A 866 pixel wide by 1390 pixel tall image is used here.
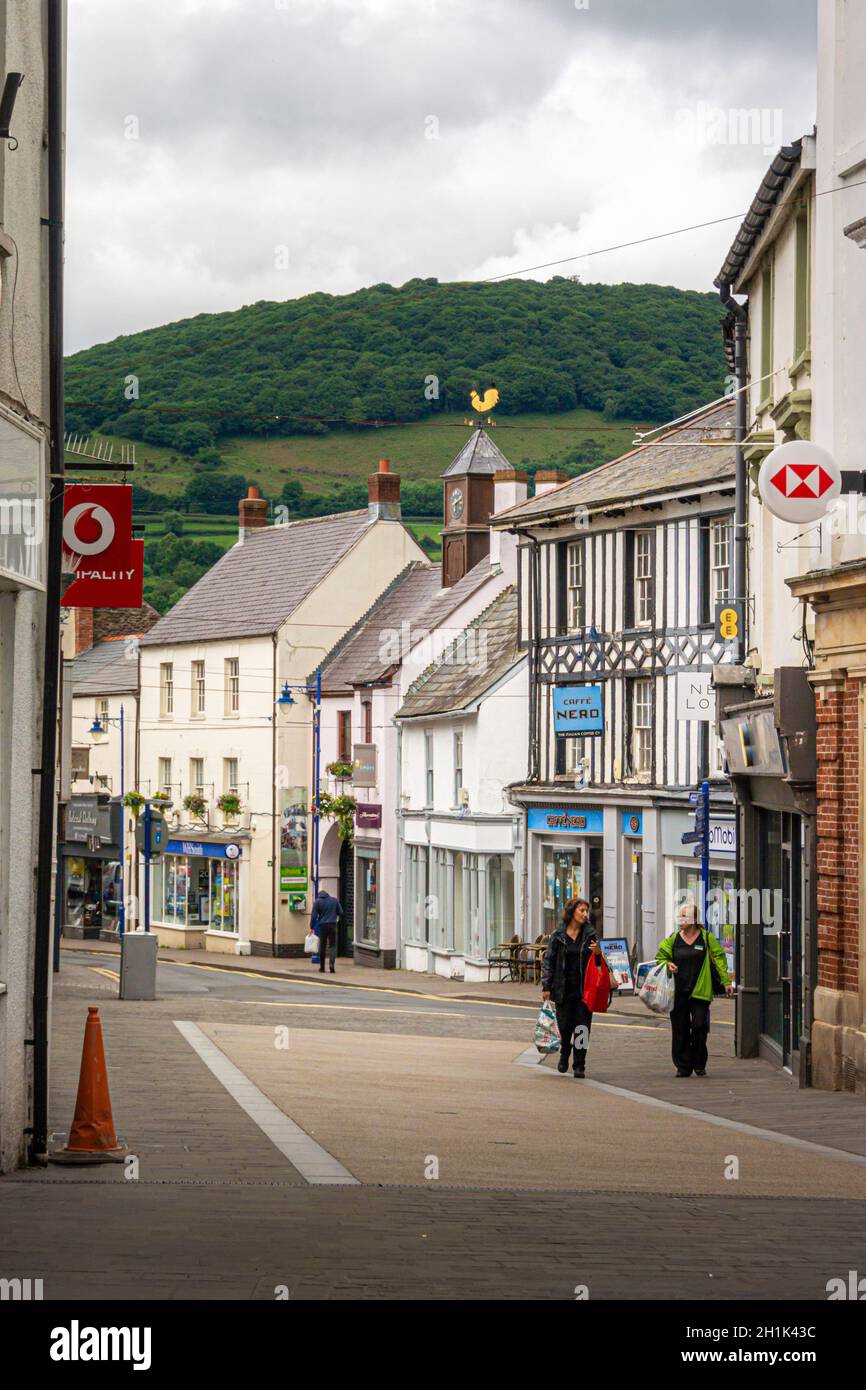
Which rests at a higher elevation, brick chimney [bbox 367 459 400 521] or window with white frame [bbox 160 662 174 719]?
brick chimney [bbox 367 459 400 521]

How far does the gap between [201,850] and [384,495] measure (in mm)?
11852

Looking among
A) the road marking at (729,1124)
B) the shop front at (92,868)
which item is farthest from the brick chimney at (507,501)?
the road marking at (729,1124)

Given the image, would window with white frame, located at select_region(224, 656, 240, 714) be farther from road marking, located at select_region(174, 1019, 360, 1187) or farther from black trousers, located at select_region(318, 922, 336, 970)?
road marking, located at select_region(174, 1019, 360, 1187)

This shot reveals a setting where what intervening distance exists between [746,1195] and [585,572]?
2870cm

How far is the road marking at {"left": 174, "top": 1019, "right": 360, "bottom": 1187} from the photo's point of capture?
10.2 metres

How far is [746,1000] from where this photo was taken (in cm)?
2058

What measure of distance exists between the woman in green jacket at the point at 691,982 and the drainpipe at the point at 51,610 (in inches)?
327

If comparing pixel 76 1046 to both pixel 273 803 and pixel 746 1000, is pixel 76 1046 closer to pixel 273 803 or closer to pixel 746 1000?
pixel 746 1000

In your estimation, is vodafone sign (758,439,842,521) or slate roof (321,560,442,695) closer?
vodafone sign (758,439,842,521)

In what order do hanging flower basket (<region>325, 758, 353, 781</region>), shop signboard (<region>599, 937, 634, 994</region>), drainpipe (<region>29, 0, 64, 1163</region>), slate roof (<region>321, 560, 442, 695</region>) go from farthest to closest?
slate roof (<region>321, 560, 442, 695</region>), hanging flower basket (<region>325, 758, 353, 781</region>), shop signboard (<region>599, 937, 634, 994</region>), drainpipe (<region>29, 0, 64, 1163</region>)

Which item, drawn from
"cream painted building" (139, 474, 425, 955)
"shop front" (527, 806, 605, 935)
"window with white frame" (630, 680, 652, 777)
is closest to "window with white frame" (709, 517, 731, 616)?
"window with white frame" (630, 680, 652, 777)

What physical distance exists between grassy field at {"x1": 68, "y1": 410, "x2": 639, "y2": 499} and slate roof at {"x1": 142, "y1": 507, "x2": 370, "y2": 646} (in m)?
39.5

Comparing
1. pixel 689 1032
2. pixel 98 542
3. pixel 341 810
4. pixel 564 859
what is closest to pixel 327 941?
pixel 341 810
